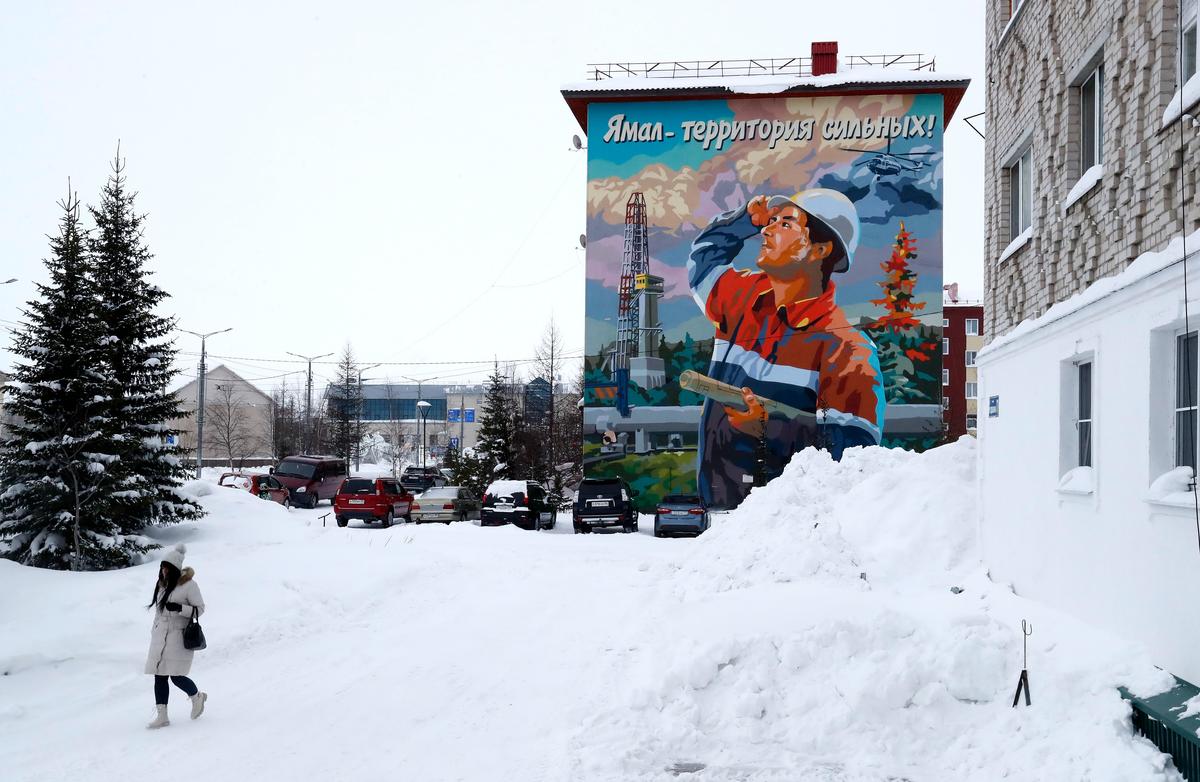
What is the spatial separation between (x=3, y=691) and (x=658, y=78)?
35.6 m

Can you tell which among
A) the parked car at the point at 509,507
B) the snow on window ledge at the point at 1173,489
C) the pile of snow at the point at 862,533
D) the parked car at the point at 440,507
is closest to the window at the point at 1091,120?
the snow on window ledge at the point at 1173,489

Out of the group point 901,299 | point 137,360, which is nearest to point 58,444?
point 137,360

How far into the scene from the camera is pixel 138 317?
65.8ft

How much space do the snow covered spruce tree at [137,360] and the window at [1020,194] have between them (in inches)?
659

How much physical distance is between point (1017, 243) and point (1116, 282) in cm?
341

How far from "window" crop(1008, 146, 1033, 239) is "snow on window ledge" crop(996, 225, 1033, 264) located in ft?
0.62

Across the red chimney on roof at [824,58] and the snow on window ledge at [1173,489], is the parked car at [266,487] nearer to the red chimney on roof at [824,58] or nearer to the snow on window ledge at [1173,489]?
the red chimney on roof at [824,58]

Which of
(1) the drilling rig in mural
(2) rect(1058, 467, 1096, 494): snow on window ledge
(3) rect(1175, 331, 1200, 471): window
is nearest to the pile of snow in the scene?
(2) rect(1058, 467, 1096, 494): snow on window ledge

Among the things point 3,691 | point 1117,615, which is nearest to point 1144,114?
point 1117,615

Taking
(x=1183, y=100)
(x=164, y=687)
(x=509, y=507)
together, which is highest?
(x=1183, y=100)

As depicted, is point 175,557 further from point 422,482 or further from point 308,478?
point 422,482

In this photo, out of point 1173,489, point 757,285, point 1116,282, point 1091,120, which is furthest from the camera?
point 757,285

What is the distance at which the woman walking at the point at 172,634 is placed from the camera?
305 inches

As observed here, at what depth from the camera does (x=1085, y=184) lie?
26.3ft
